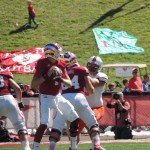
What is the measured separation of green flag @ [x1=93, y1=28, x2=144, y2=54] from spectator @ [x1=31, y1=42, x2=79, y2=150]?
60.9ft

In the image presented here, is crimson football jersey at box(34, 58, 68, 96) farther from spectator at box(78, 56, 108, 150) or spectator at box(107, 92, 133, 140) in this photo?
spectator at box(107, 92, 133, 140)

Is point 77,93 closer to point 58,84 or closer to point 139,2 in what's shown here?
point 58,84

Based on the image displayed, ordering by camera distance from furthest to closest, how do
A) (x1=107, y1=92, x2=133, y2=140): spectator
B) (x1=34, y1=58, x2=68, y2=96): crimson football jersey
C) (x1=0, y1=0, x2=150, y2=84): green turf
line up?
(x1=0, y1=0, x2=150, y2=84): green turf
(x1=107, y1=92, x2=133, y2=140): spectator
(x1=34, y1=58, x2=68, y2=96): crimson football jersey

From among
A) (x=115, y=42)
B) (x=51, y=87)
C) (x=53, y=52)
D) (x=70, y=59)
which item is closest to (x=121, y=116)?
(x=70, y=59)

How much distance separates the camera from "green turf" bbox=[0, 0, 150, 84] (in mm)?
33469

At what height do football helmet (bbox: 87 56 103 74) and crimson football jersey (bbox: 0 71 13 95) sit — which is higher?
football helmet (bbox: 87 56 103 74)

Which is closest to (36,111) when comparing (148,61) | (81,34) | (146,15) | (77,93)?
(77,93)

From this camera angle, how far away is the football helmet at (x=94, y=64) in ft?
43.1

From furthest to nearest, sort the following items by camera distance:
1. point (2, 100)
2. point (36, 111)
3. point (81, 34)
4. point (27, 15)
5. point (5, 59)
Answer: point (27, 15), point (81, 34), point (5, 59), point (36, 111), point (2, 100)

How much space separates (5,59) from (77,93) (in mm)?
15621

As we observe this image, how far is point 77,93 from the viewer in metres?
12.4

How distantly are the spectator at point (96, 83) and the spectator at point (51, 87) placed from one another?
107 centimetres

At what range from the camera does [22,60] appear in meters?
27.3

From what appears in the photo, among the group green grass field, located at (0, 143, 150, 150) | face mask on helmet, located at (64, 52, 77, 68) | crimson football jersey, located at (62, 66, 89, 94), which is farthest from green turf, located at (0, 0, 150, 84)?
crimson football jersey, located at (62, 66, 89, 94)
